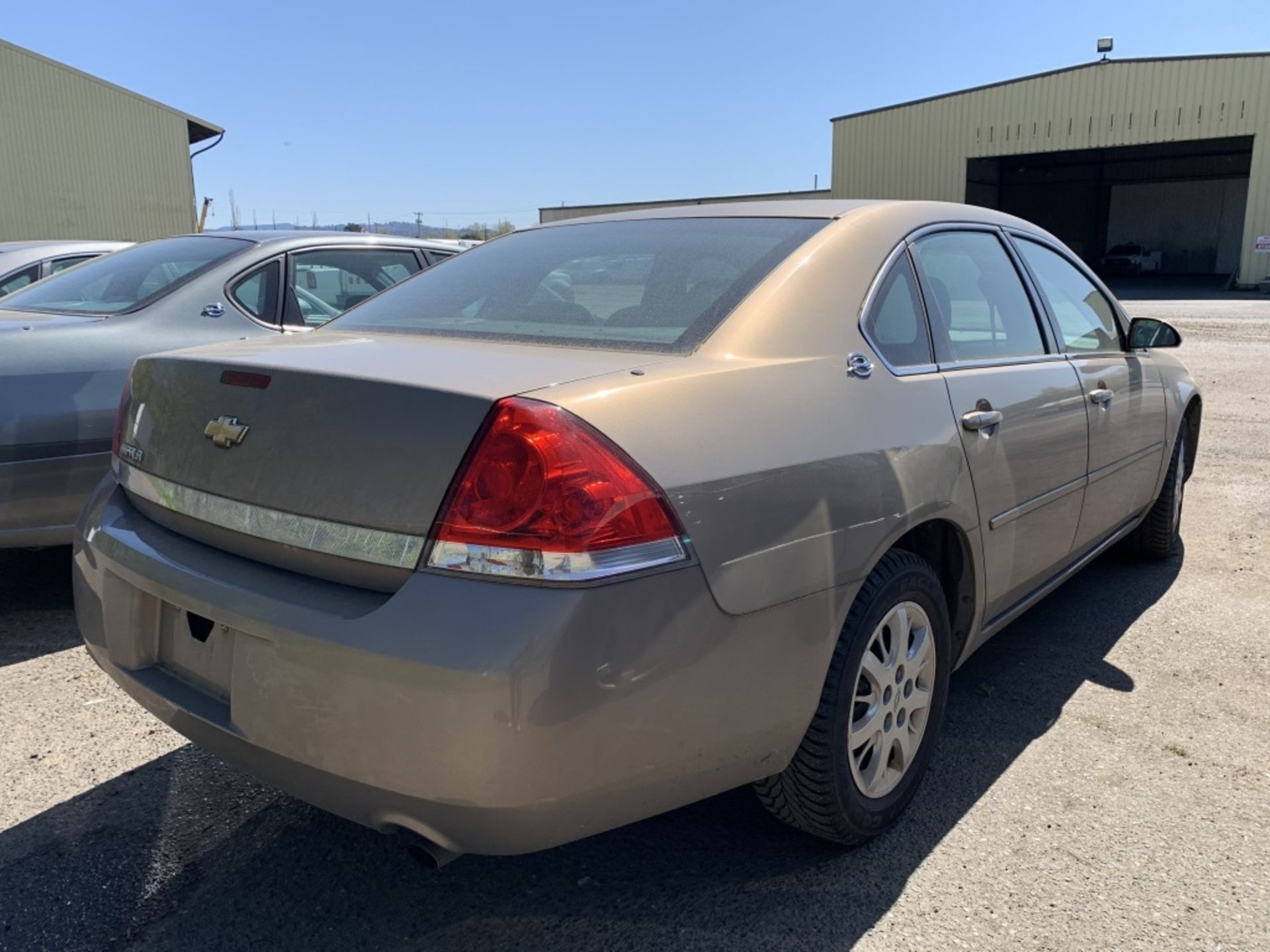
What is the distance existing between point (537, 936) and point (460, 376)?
47.4 inches

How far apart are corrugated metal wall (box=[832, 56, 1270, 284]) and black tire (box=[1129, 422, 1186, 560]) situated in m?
31.8

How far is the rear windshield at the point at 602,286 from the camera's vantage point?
233cm

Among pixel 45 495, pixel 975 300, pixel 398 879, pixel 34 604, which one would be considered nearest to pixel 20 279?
pixel 34 604

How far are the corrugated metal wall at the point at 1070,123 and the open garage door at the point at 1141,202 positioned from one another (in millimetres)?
5902

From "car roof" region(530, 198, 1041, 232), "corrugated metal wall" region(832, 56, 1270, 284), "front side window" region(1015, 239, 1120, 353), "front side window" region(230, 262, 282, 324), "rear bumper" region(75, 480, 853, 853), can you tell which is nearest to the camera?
"rear bumper" region(75, 480, 853, 853)

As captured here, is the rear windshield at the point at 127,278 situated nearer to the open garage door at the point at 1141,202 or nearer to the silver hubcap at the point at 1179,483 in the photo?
the silver hubcap at the point at 1179,483

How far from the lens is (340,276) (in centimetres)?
509

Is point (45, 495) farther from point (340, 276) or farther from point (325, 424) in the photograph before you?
point (325, 424)

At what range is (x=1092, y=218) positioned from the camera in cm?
4731

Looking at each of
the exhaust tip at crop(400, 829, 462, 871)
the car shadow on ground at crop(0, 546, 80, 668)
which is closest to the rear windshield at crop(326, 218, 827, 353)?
the exhaust tip at crop(400, 829, 462, 871)

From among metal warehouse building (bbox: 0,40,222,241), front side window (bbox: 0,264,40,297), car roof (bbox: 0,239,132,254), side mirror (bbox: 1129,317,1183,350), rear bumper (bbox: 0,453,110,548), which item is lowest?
rear bumper (bbox: 0,453,110,548)

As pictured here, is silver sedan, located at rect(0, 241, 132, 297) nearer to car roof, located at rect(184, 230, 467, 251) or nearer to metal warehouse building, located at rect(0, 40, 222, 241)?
car roof, located at rect(184, 230, 467, 251)

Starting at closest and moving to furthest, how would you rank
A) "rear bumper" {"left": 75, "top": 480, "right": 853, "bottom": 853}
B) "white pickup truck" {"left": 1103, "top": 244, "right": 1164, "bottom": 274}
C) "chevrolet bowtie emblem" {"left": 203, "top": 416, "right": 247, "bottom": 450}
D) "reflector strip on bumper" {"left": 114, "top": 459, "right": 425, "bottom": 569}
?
"rear bumper" {"left": 75, "top": 480, "right": 853, "bottom": 853}
"reflector strip on bumper" {"left": 114, "top": 459, "right": 425, "bottom": 569}
"chevrolet bowtie emblem" {"left": 203, "top": 416, "right": 247, "bottom": 450}
"white pickup truck" {"left": 1103, "top": 244, "right": 1164, "bottom": 274}

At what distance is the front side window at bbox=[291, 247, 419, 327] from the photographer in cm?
482
